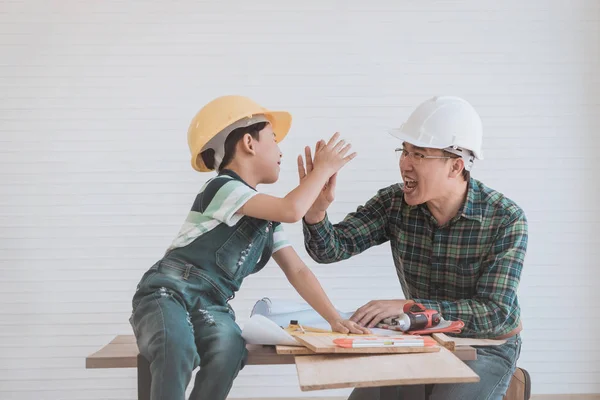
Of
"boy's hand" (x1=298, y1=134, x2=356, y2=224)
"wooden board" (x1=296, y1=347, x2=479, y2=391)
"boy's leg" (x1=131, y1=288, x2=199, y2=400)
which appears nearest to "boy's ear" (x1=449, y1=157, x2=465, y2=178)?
"boy's hand" (x1=298, y1=134, x2=356, y2=224)

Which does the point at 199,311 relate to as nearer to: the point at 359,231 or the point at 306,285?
the point at 306,285

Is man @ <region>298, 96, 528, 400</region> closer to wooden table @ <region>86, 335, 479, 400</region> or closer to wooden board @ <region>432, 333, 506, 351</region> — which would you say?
wooden board @ <region>432, 333, 506, 351</region>

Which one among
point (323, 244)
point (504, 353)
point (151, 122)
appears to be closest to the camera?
point (504, 353)

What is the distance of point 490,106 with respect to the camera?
442 centimetres

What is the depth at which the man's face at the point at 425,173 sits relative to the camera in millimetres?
2861

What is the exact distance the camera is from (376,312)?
2564mm

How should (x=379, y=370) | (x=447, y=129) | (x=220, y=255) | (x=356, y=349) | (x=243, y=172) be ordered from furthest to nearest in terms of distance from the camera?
(x=447, y=129), (x=243, y=172), (x=220, y=255), (x=356, y=349), (x=379, y=370)

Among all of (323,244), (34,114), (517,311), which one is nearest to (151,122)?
(34,114)

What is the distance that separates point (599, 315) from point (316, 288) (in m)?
2.56

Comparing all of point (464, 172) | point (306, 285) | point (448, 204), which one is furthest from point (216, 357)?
point (464, 172)

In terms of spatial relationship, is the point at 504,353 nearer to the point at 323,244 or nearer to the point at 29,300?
the point at 323,244

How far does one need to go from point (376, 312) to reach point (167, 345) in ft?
2.66

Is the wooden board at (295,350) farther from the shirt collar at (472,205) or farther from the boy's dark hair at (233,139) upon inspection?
the shirt collar at (472,205)

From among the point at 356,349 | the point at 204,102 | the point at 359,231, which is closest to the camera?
the point at 356,349
